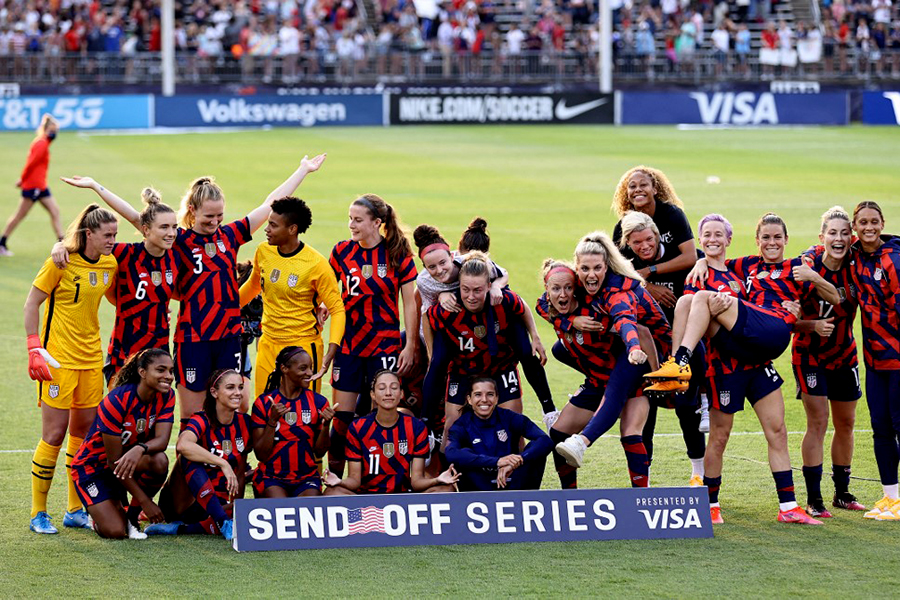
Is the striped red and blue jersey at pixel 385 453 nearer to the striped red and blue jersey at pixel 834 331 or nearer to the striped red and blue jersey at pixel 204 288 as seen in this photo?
the striped red and blue jersey at pixel 204 288

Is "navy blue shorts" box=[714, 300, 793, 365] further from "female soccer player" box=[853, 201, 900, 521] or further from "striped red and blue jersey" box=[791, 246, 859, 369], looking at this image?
"female soccer player" box=[853, 201, 900, 521]

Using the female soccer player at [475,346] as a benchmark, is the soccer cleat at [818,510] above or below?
below

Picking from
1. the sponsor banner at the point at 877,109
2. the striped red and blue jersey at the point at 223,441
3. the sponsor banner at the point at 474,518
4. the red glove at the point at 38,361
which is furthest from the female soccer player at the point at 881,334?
the sponsor banner at the point at 877,109

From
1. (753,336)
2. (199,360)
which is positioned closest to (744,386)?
(753,336)

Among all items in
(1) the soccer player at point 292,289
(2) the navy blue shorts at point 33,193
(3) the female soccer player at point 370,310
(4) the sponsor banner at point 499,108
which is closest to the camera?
(1) the soccer player at point 292,289

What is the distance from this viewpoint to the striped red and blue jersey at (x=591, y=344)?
304 inches

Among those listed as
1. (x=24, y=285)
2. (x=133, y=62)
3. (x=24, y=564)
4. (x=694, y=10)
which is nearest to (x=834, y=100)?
Result: (x=694, y=10)

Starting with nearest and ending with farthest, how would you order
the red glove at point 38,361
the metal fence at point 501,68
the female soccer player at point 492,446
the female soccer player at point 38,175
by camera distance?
the red glove at point 38,361, the female soccer player at point 492,446, the female soccer player at point 38,175, the metal fence at point 501,68

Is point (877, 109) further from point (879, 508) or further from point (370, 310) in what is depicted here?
point (370, 310)

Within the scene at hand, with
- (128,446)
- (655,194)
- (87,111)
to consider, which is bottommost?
(128,446)

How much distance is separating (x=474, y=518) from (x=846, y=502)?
241 centimetres

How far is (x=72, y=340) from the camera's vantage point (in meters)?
7.87

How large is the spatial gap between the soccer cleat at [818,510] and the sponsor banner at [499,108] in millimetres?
30576

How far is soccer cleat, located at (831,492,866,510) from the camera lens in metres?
8.09
